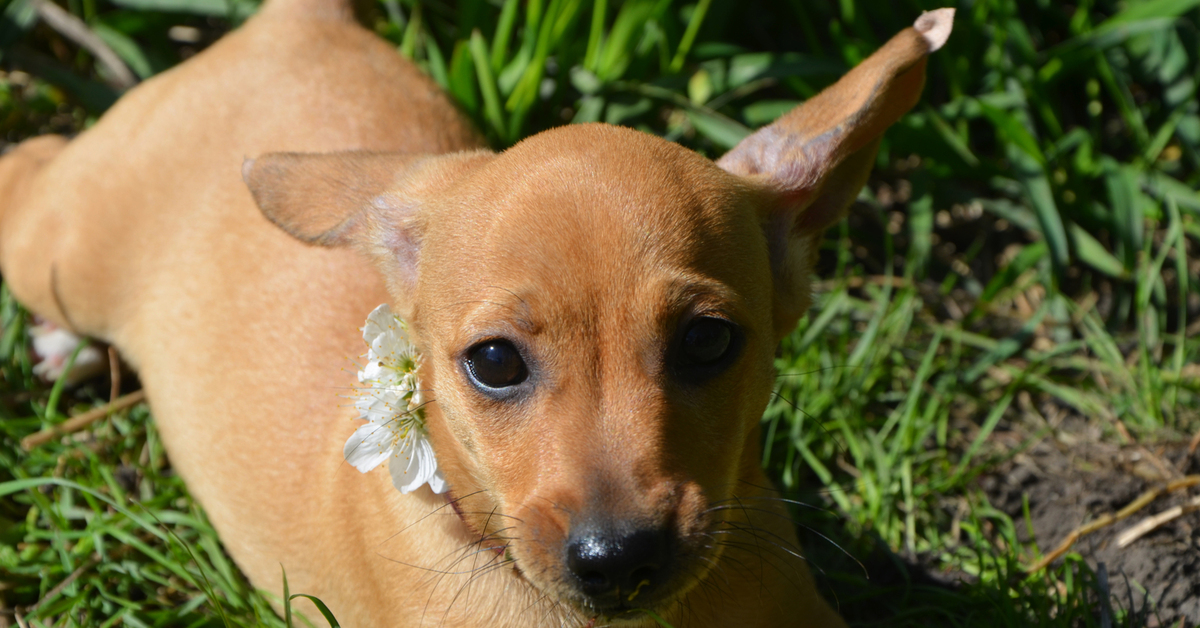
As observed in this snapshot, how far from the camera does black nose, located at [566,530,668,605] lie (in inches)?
87.2

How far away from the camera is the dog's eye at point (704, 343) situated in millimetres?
2514

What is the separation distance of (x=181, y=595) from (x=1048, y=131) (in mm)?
4617

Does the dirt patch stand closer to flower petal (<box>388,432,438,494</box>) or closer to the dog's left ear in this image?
the dog's left ear

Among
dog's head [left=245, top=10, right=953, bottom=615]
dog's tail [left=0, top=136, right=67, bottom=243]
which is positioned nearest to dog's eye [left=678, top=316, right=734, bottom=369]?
dog's head [left=245, top=10, right=953, bottom=615]

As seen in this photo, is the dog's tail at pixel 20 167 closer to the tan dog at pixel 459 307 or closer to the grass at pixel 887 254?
the tan dog at pixel 459 307

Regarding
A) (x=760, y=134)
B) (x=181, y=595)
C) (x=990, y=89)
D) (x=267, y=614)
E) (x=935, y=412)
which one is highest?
(x=760, y=134)

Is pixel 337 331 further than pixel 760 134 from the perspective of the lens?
Yes

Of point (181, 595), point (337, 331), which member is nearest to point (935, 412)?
point (337, 331)

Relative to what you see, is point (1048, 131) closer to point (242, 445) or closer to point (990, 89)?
point (990, 89)

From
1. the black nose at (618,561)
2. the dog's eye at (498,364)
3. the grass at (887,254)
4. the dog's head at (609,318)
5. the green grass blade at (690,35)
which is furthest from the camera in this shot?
the green grass blade at (690,35)

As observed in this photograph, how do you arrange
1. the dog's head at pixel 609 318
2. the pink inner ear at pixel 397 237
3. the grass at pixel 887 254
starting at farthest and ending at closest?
1. the grass at pixel 887 254
2. the pink inner ear at pixel 397 237
3. the dog's head at pixel 609 318

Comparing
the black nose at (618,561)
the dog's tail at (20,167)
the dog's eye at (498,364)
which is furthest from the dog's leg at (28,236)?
the black nose at (618,561)

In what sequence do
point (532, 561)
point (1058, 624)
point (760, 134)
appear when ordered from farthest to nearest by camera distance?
point (1058, 624)
point (760, 134)
point (532, 561)

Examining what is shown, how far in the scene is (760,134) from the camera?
10.1 ft
